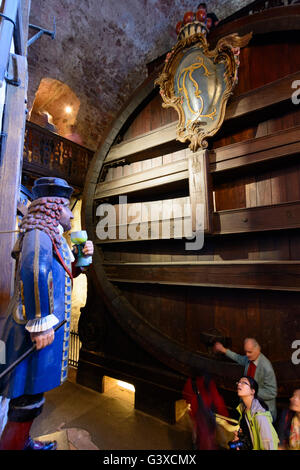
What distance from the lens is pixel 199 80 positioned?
1.95 metres

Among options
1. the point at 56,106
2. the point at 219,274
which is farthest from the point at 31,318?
the point at 56,106

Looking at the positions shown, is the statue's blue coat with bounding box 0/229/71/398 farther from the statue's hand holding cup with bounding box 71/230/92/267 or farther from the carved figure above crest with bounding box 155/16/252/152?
the carved figure above crest with bounding box 155/16/252/152

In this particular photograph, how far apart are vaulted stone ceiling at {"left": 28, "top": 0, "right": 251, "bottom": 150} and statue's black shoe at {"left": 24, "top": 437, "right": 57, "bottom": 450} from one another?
429 centimetres

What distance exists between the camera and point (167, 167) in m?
2.15

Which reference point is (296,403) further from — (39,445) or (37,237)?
(37,237)

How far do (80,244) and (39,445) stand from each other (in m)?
1.03

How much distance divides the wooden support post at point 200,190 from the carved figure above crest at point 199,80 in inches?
4.8

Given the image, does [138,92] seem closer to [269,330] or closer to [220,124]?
[220,124]

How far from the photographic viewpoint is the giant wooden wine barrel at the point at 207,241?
5.41 ft

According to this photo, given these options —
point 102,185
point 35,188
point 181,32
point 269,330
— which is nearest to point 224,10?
point 181,32

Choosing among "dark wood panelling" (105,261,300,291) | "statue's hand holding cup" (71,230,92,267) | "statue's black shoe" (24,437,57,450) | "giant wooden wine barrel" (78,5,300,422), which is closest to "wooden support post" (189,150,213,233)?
"giant wooden wine barrel" (78,5,300,422)

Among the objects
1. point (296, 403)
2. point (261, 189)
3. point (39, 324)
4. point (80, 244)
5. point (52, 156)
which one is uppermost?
point (52, 156)
